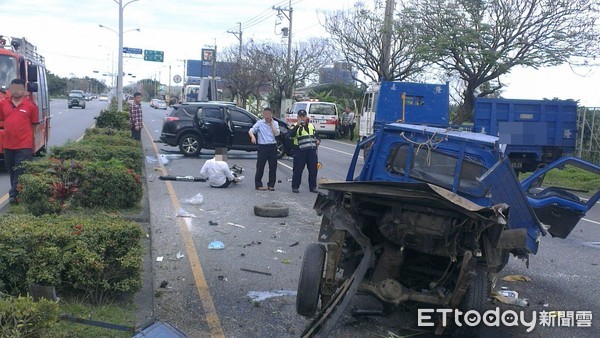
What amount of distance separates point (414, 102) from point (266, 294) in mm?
12101

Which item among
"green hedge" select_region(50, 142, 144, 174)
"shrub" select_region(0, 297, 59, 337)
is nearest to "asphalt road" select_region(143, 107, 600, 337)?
"green hedge" select_region(50, 142, 144, 174)

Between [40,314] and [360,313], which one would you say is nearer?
[40,314]

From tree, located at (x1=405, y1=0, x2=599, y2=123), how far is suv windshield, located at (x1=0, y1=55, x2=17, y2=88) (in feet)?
55.3

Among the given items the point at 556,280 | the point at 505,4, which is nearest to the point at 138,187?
the point at 556,280

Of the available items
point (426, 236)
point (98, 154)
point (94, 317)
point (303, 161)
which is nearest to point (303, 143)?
→ point (303, 161)

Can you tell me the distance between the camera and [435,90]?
18125 mm

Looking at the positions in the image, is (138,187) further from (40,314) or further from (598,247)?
(598,247)

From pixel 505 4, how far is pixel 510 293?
20923 millimetres

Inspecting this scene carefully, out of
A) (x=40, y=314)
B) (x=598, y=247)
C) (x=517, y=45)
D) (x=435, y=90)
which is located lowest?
(x=598, y=247)

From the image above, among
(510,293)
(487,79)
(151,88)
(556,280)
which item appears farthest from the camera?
(151,88)

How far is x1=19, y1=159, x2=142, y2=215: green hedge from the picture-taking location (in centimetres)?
888

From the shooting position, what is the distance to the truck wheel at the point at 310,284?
19.3ft

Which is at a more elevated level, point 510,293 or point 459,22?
point 459,22

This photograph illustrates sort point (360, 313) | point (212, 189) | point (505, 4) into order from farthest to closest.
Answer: point (505, 4), point (212, 189), point (360, 313)
